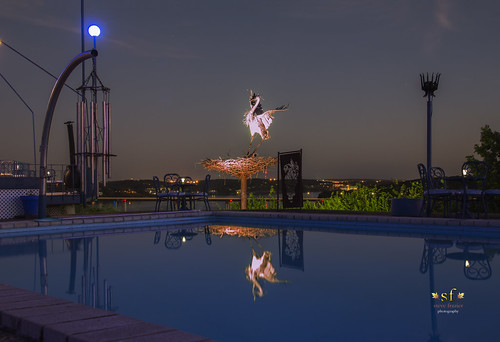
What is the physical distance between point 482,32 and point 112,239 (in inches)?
547

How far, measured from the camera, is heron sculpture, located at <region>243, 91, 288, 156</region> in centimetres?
1316

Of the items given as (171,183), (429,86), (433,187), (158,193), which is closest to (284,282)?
(433,187)

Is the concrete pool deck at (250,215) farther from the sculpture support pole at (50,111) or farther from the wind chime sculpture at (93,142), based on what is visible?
the wind chime sculpture at (93,142)

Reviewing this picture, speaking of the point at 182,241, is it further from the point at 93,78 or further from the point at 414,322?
the point at 93,78

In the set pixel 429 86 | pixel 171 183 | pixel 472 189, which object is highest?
pixel 429 86

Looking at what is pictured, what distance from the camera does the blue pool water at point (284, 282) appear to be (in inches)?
113

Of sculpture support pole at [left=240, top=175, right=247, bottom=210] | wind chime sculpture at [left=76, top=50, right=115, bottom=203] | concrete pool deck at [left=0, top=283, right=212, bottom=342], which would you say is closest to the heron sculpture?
sculpture support pole at [left=240, top=175, right=247, bottom=210]

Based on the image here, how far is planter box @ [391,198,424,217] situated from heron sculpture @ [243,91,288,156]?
16.8 ft

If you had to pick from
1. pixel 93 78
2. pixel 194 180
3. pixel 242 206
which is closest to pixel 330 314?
pixel 194 180

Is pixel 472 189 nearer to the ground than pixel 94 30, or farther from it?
nearer to the ground

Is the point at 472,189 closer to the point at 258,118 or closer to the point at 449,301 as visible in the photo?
the point at 449,301

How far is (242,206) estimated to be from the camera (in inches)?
527

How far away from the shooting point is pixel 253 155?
1314 cm

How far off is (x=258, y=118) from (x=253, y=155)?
1.10 m
